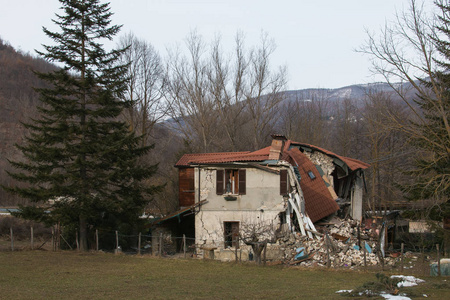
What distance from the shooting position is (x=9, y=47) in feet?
447

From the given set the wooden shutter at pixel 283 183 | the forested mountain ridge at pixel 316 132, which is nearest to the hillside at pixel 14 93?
the forested mountain ridge at pixel 316 132

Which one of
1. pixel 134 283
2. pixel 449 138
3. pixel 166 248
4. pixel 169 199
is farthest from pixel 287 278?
pixel 169 199

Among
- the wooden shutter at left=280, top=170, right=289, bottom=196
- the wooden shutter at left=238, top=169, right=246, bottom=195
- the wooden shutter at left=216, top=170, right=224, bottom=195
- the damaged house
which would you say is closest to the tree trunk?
the damaged house

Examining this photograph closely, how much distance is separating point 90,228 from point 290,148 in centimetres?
1448

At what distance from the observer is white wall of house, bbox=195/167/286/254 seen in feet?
84.8

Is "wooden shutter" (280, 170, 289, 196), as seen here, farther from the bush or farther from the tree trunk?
the bush

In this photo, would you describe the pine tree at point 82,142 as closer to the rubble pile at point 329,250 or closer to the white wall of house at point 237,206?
the white wall of house at point 237,206

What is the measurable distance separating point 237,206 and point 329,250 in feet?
18.9

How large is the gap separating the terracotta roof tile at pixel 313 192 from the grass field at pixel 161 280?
850cm

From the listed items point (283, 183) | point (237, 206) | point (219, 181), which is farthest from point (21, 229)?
point (283, 183)

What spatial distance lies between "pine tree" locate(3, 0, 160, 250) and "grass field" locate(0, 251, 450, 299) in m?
3.00

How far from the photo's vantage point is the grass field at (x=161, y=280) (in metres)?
14.3

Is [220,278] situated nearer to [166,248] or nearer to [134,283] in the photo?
[134,283]

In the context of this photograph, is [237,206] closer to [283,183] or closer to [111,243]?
[283,183]
